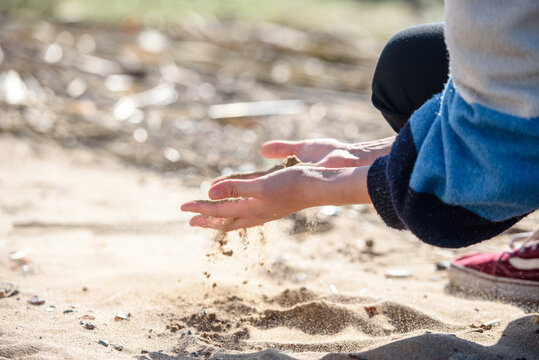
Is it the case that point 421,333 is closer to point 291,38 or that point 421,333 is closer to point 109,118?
point 109,118

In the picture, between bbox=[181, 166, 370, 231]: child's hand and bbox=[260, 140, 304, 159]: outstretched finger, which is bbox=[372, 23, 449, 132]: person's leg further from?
bbox=[181, 166, 370, 231]: child's hand

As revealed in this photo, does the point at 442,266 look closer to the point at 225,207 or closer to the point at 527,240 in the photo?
the point at 527,240

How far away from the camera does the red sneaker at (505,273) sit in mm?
2318

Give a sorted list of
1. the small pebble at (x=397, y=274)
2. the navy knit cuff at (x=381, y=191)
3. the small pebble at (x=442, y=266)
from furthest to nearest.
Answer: the small pebble at (x=442, y=266), the small pebble at (x=397, y=274), the navy knit cuff at (x=381, y=191)

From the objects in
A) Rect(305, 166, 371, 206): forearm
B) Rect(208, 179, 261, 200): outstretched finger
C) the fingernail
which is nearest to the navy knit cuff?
Rect(305, 166, 371, 206): forearm

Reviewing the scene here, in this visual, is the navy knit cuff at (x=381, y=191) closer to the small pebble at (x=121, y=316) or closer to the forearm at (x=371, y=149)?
the forearm at (x=371, y=149)

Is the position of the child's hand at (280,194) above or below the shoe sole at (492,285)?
above

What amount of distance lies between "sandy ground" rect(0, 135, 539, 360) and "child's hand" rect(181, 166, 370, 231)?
32 centimetres

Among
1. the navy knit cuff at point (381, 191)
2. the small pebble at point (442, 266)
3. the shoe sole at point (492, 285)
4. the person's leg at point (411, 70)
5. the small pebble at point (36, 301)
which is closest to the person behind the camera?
the navy knit cuff at point (381, 191)

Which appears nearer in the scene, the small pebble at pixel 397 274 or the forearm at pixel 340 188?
the forearm at pixel 340 188

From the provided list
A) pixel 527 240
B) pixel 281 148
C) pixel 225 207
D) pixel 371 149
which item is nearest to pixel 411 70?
pixel 371 149

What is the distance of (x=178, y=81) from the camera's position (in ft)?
19.2

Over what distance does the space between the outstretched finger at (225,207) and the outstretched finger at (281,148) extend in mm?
463

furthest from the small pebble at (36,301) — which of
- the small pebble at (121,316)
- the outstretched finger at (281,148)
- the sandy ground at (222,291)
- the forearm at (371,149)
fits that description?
the forearm at (371,149)
